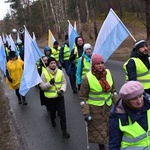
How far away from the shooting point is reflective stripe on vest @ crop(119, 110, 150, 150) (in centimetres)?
309

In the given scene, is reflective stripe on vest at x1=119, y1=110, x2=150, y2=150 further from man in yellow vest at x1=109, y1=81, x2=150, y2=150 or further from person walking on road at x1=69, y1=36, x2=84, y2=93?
person walking on road at x1=69, y1=36, x2=84, y2=93

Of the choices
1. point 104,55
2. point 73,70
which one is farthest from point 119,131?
point 73,70

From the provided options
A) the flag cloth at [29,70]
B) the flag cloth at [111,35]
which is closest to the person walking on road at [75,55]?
the flag cloth at [29,70]

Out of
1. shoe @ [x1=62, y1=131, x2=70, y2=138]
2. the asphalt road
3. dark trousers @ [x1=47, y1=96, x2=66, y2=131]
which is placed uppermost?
dark trousers @ [x1=47, y1=96, x2=66, y2=131]

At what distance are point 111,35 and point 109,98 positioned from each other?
1571 mm

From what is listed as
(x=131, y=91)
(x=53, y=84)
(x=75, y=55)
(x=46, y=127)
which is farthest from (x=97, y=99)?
(x=75, y=55)

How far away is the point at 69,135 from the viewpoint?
21.6 ft

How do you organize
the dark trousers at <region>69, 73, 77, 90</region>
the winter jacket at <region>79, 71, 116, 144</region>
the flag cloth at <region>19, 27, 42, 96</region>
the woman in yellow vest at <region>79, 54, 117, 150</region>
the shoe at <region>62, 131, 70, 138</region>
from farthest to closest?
the dark trousers at <region>69, 73, 77, 90</region>
the flag cloth at <region>19, 27, 42, 96</region>
the shoe at <region>62, 131, 70, 138</region>
the winter jacket at <region>79, 71, 116, 144</region>
the woman in yellow vest at <region>79, 54, 117, 150</region>

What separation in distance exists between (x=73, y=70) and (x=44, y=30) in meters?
47.4

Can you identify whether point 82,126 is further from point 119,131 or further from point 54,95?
point 119,131

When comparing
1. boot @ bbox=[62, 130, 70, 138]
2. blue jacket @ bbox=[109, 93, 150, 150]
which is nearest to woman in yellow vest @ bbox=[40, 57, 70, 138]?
boot @ bbox=[62, 130, 70, 138]

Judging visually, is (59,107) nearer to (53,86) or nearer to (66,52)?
(53,86)

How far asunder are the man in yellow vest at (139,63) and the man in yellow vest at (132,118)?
6.75ft

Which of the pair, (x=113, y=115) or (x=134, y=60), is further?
(x=134, y=60)
